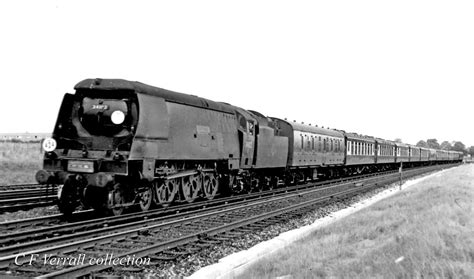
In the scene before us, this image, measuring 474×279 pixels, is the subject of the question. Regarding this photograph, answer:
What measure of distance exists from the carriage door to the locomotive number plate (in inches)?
323

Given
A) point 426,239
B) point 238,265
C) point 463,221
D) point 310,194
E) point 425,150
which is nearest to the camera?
point 238,265

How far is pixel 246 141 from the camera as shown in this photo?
18359mm

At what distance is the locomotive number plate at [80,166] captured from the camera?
34.7ft

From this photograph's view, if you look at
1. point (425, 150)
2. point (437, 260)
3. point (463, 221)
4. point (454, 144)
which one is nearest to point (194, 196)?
point (463, 221)

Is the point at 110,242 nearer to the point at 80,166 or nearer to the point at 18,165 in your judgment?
the point at 80,166

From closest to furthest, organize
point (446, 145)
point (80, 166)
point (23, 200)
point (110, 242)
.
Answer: point (110, 242) → point (80, 166) → point (23, 200) → point (446, 145)

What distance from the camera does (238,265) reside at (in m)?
7.51

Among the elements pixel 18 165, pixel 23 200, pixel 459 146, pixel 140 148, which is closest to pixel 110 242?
pixel 140 148

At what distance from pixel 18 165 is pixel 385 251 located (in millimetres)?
27355

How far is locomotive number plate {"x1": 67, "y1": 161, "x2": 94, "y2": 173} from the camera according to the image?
1059 cm

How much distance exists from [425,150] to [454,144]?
129639 mm

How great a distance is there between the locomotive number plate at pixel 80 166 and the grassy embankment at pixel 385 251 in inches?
198

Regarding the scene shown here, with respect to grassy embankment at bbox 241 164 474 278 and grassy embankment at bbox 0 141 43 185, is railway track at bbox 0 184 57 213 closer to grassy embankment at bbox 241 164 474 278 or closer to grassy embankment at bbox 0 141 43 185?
grassy embankment at bbox 0 141 43 185

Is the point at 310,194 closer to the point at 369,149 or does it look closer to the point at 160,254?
the point at 160,254
